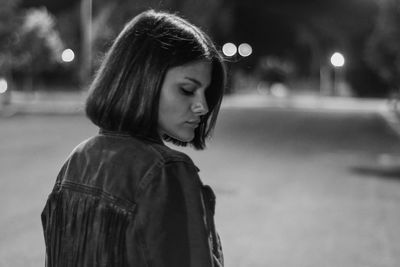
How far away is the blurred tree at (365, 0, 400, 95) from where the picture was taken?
879 inches

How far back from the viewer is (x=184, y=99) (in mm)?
1529

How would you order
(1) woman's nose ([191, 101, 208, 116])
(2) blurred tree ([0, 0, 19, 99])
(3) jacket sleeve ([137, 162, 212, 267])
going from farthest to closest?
(2) blurred tree ([0, 0, 19, 99]) → (1) woman's nose ([191, 101, 208, 116]) → (3) jacket sleeve ([137, 162, 212, 267])

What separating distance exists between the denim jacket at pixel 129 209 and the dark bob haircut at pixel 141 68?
4 cm

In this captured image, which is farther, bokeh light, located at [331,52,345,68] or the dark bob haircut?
bokeh light, located at [331,52,345,68]

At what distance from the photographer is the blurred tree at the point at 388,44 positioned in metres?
22.3

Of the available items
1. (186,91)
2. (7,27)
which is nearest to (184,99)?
(186,91)

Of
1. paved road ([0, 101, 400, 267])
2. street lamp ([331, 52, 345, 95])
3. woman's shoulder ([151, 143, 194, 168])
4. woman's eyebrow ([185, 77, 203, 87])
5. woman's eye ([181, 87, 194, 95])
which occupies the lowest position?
paved road ([0, 101, 400, 267])

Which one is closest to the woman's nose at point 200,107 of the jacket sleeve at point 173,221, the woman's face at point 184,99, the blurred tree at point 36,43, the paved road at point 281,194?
the woman's face at point 184,99

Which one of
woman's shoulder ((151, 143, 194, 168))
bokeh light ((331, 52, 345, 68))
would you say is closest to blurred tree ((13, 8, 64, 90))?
bokeh light ((331, 52, 345, 68))

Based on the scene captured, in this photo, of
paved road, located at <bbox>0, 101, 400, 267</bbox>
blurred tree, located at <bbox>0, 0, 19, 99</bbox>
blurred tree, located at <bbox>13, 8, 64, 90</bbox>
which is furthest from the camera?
blurred tree, located at <bbox>13, 8, 64, 90</bbox>

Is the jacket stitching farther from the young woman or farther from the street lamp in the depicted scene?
the street lamp

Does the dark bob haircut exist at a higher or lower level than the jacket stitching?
higher

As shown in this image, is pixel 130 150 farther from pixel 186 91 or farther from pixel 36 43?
pixel 36 43

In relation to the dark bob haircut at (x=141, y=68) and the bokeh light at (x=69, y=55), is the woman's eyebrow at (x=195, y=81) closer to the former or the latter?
the dark bob haircut at (x=141, y=68)
